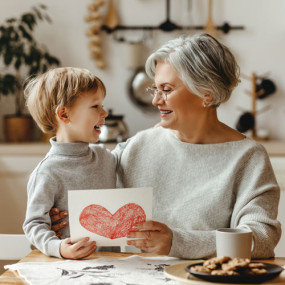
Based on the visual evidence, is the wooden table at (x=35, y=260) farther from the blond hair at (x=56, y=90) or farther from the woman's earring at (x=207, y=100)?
the woman's earring at (x=207, y=100)

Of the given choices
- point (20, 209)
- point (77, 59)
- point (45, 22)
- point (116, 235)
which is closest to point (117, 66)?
point (77, 59)

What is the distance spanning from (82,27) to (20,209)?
123 cm

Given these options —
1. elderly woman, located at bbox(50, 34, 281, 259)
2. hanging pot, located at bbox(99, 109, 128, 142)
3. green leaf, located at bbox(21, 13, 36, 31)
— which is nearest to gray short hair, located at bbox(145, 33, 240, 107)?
elderly woman, located at bbox(50, 34, 281, 259)

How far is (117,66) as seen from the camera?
374cm

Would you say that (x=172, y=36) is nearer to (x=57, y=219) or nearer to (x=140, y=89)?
(x=140, y=89)

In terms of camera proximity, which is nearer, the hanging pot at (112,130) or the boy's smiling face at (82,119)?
the boy's smiling face at (82,119)

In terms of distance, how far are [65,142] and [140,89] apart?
6.85 ft

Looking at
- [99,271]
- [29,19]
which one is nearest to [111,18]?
[29,19]

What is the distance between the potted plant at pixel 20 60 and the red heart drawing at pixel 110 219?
219cm

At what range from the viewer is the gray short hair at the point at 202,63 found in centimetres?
166

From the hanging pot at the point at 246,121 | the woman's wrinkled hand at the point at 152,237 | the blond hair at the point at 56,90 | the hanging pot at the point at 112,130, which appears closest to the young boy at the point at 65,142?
the blond hair at the point at 56,90

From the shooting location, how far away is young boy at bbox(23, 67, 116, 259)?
1528mm

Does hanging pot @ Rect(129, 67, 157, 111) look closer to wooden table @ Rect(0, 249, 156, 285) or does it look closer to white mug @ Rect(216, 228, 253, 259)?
wooden table @ Rect(0, 249, 156, 285)

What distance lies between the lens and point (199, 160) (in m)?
1.71
